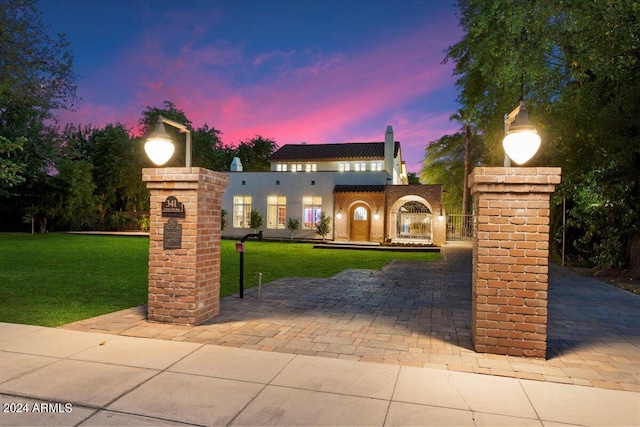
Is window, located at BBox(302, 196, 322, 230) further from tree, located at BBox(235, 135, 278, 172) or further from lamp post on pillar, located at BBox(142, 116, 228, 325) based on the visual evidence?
tree, located at BBox(235, 135, 278, 172)

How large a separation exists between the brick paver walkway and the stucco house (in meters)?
17.0

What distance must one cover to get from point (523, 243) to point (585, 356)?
148 cm

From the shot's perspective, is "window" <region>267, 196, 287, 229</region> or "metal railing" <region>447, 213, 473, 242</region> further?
"metal railing" <region>447, 213, 473, 242</region>

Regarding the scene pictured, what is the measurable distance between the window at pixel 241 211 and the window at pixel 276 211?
5.37 ft

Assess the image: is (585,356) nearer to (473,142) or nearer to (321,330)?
(321,330)

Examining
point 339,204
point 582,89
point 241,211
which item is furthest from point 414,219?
point 582,89

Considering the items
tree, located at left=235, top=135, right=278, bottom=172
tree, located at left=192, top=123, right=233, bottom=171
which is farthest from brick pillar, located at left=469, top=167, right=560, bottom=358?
tree, located at left=235, top=135, right=278, bottom=172

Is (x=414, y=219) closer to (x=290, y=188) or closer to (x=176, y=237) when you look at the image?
(x=290, y=188)

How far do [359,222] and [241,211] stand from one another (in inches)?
345

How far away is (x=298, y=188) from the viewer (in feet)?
91.4

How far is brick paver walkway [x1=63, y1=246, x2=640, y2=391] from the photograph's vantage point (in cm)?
423

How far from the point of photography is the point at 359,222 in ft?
89.4

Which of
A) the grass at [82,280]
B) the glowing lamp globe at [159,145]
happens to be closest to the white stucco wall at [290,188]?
the grass at [82,280]

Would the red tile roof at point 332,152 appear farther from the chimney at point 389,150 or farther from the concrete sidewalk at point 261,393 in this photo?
the concrete sidewalk at point 261,393
